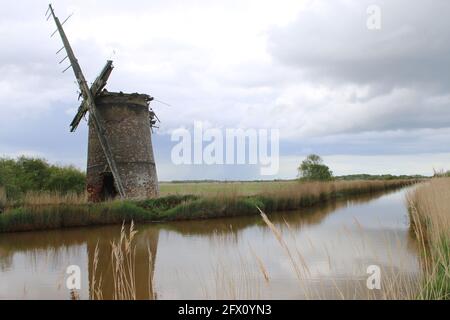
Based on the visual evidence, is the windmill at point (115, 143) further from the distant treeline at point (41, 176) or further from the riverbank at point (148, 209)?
the distant treeline at point (41, 176)

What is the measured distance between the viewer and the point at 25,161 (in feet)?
56.7

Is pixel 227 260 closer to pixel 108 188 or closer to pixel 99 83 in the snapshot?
pixel 108 188

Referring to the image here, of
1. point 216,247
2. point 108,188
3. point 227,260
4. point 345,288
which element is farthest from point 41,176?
point 345,288

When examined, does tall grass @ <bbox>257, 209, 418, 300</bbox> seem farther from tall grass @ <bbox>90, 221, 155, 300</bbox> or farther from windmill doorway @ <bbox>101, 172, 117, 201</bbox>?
windmill doorway @ <bbox>101, 172, 117, 201</bbox>

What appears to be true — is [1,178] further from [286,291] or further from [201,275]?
[286,291]

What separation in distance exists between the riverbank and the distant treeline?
14.3 ft

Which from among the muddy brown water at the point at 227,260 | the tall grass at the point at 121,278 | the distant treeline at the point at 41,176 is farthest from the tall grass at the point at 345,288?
the distant treeline at the point at 41,176

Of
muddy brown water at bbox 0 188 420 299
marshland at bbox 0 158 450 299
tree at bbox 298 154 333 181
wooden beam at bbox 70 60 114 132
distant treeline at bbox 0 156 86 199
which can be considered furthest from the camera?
tree at bbox 298 154 333 181

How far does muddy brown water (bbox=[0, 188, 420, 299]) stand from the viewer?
4.47 metres

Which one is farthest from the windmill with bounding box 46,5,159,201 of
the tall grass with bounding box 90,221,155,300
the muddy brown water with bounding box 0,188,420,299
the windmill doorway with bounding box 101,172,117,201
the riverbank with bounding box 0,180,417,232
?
the tall grass with bounding box 90,221,155,300

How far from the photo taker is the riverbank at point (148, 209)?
1112 cm

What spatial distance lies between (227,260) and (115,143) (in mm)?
8208

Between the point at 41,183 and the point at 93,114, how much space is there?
514 centimetres

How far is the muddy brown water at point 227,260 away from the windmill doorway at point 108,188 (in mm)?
2865
